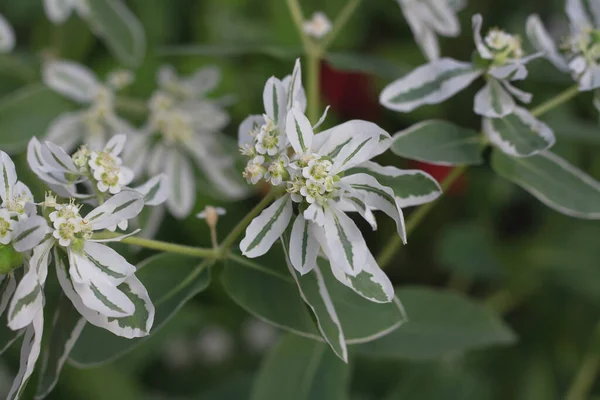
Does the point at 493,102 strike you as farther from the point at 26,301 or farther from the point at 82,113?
the point at 82,113

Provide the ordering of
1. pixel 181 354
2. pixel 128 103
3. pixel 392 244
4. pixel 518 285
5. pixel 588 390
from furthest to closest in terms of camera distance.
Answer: pixel 181 354, pixel 518 285, pixel 588 390, pixel 128 103, pixel 392 244

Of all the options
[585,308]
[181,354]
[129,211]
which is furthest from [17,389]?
A: [585,308]

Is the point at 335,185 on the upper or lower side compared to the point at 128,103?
upper

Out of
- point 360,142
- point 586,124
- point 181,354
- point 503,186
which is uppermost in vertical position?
point 360,142

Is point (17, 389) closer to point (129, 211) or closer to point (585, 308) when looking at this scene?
point (129, 211)

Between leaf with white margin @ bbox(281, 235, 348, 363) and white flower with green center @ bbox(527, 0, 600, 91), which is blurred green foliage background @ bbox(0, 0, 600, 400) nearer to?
white flower with green center @ bbox(527, 0, 600, 91)

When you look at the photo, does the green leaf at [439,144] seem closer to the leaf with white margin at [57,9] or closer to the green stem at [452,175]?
the green stem at [452,175]
